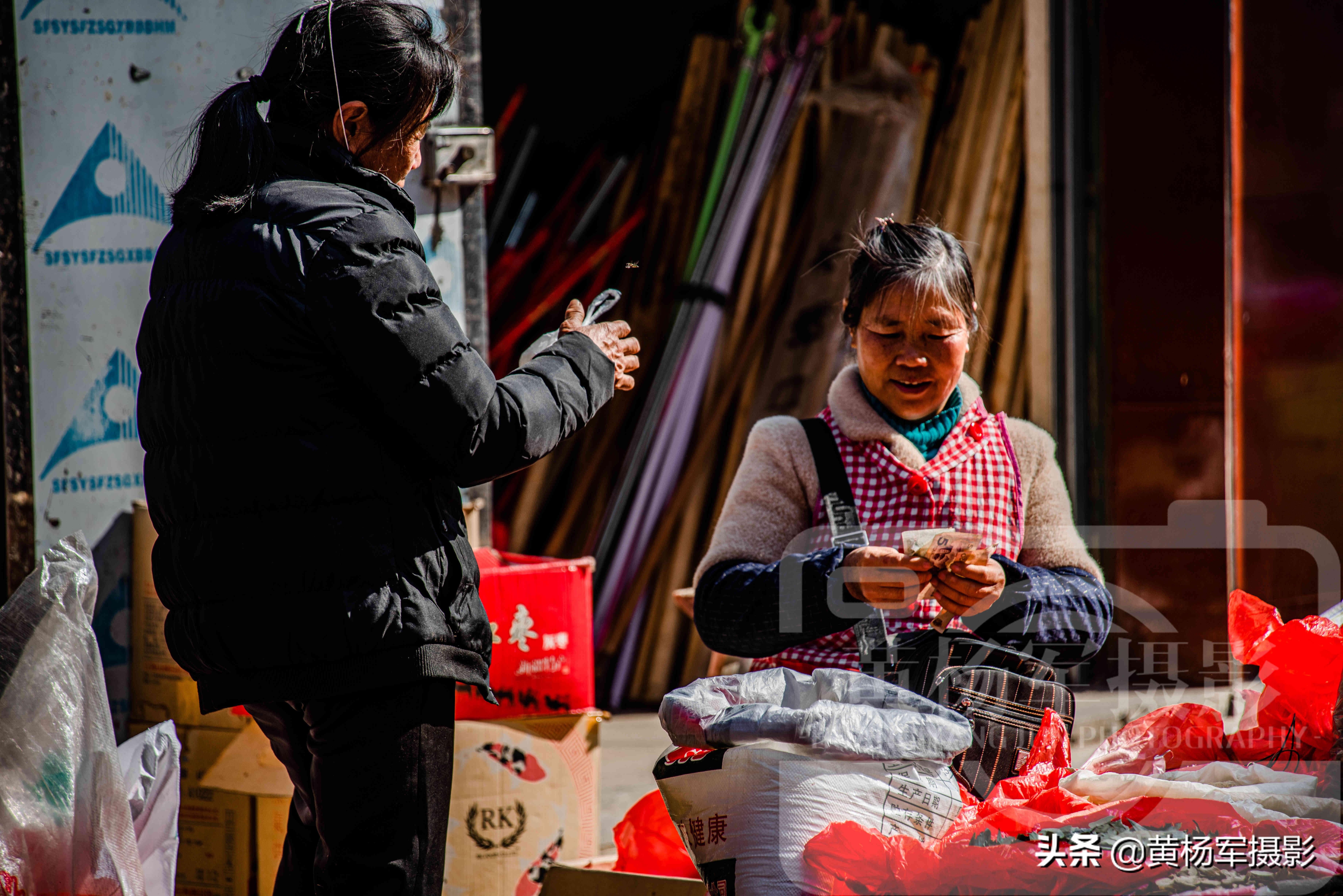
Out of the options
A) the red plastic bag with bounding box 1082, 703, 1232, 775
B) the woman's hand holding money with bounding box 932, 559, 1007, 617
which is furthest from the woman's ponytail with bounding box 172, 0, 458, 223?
the red plastic bag with bounding box 1082, 703, 1232, 775

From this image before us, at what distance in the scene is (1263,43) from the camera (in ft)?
12.1

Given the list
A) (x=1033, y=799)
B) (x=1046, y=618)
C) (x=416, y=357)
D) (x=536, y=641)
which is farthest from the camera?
(x=536, y=641)

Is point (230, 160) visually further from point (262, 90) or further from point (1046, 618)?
point (1046, 618)

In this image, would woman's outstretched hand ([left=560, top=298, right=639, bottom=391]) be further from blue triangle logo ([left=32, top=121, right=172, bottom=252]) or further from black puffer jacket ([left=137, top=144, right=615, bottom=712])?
blue triangle logo ([left=32, top=121, right=172, bottom=252])

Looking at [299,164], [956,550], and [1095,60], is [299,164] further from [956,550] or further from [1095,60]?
[1095,60]

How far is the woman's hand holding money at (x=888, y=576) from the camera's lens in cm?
176

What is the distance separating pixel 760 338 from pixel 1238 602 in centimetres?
267

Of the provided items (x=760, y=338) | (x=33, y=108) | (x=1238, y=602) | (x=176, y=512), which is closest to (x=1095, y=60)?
(x=760, y=338)

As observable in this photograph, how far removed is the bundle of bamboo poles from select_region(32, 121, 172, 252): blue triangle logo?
171 cm

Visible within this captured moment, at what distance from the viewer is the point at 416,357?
58.9 inches

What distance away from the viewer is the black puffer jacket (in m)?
1.50

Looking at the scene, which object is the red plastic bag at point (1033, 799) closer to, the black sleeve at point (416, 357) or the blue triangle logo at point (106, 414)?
the black sleeve at point (416, 357)

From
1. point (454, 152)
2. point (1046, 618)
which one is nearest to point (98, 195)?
point (454, 152)

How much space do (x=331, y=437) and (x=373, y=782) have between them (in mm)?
461
